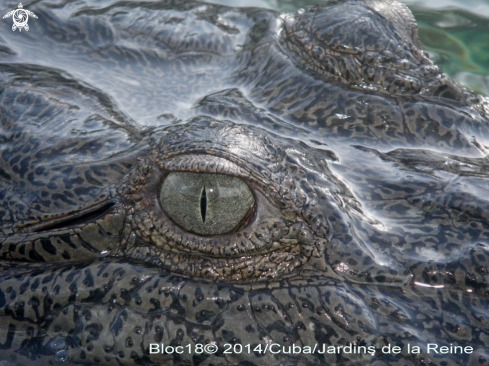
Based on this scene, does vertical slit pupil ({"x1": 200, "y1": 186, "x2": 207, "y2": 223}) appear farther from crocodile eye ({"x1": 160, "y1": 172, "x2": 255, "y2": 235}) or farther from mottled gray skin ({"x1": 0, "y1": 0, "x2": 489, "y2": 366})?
mottled gray skin ({"x1": 0, "y1": 0, "x2": 489, "y2": 366})

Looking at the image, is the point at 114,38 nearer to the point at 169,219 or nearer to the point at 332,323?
the point at 169,219

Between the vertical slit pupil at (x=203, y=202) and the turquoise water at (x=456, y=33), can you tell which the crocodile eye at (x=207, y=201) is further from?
the turquoise water at (x=456, y=33)

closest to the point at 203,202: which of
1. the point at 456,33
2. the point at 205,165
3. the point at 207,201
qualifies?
the point at 207,201

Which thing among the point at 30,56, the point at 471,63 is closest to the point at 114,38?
the point at 30,56

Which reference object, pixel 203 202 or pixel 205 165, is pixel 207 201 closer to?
pixel 203 202

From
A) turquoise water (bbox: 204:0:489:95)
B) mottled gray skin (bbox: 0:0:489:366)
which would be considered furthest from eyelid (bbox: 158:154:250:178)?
turquoise water (bbox: 204:0:489:95)
